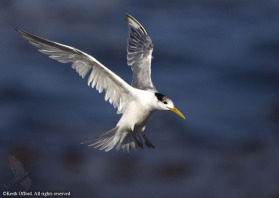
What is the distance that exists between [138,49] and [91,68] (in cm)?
134

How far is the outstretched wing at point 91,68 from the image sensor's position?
24.1 feet

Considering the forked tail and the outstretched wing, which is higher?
the outstretched wing

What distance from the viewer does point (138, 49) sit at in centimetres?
882

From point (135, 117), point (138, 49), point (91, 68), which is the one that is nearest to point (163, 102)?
point (135, 117)

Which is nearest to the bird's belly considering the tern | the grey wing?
the tern

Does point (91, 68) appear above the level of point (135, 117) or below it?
above

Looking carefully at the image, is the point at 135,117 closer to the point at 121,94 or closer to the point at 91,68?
the point at 121,94

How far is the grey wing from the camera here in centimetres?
842

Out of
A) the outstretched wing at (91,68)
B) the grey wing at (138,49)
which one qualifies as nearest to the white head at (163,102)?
the outstretched wing at (91,68)

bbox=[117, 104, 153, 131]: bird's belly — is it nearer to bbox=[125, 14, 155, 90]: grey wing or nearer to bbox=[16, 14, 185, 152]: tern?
bbox=[16, 14, 185, 152]: tern

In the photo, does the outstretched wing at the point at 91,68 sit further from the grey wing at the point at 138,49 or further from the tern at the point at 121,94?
the grey wing at the point at 138,49

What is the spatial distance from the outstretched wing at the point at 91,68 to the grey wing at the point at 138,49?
2.00ft

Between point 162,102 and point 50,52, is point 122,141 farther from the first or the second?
point 50,52

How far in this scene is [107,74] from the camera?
7504 mm
